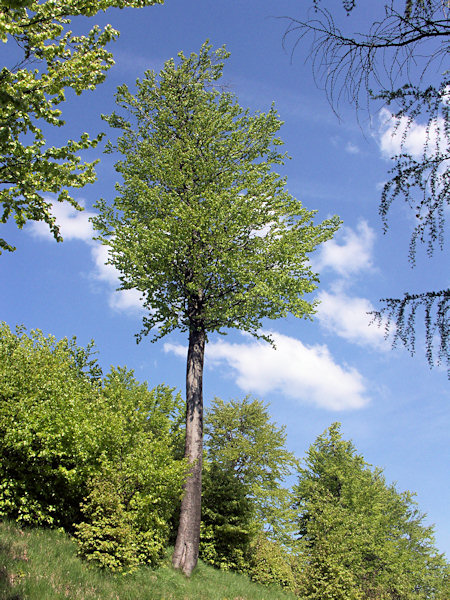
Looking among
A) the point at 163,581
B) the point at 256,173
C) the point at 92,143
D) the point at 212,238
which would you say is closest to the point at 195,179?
the point at 256,173

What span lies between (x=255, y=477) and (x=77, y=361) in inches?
499

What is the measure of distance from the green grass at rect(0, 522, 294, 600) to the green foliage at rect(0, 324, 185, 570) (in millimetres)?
455

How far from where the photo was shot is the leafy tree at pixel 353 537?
1747cm

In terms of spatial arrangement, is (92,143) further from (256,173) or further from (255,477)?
(255,477)

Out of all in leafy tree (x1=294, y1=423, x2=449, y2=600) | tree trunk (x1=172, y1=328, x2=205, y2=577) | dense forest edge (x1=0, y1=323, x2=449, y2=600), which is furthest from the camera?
leafy tree (x1=294, y1=423, x2=449, y2=600)

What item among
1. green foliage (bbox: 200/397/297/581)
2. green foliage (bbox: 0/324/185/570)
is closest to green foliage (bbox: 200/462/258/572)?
green foliage (bbox: 200/397/297/581)

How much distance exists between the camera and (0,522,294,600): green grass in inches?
312

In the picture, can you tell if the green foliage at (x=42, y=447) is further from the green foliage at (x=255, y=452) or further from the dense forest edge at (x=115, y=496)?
the green foliage at (x=255, y=452)

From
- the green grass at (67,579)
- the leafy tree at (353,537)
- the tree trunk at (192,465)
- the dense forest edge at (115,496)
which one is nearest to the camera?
the green grass at (67,579)

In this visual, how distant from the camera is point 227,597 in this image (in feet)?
38.8

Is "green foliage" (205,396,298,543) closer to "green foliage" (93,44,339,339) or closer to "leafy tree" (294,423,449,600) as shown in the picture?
"leafy tree" (294,423,449,600)

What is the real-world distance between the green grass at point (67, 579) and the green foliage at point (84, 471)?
455mm

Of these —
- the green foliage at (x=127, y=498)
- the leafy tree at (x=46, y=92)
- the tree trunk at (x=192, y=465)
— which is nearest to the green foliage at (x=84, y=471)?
the green foliage at (x=127, y=498)

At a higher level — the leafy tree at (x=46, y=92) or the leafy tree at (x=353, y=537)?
the leafy tree at (x=46, y=92)
